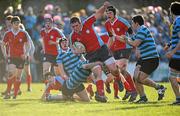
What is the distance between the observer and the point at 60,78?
60.4 feet

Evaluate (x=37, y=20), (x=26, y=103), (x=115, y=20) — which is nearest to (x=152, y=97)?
(x=115, y=20)

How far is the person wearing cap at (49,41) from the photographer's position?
22844 mm

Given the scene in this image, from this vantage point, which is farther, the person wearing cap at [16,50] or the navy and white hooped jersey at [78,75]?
the person wearing cap at [16,50]

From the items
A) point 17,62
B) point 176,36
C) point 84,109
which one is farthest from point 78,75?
point 17,62

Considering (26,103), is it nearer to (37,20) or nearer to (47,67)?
(47,67)

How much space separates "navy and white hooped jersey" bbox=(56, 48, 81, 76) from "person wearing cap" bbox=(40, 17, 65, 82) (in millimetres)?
3994

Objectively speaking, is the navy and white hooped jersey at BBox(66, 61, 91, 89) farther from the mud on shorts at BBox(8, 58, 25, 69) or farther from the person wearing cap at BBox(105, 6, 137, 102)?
the mud on shorts at BBox(8, 58, 25, 69)

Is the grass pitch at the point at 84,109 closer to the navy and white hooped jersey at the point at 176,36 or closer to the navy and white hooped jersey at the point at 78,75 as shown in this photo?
the navy and white hooped jersey at the point at 78,75

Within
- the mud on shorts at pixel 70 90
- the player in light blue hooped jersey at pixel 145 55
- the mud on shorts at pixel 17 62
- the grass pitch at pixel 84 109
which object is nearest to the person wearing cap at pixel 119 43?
the mud on shorts at pixel 70 90

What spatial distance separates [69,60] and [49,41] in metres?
4.61

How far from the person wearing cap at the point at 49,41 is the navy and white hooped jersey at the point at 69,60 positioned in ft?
13.1

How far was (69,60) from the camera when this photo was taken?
18.6m

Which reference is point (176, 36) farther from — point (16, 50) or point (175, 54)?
point (16, 50)

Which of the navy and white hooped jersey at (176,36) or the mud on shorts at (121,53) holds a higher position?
the navy and white hooped jersey at (176,36)
